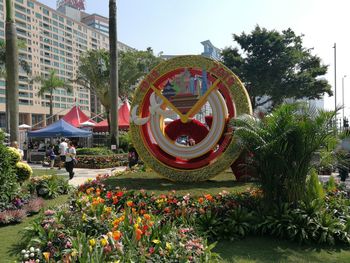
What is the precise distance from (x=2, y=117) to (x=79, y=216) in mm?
74492

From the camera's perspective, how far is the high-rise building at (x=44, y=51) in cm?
7875

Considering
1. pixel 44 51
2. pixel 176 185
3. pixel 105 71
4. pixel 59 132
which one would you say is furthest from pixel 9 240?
pixel 44 51

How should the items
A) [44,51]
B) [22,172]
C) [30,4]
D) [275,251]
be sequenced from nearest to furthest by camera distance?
[275,251]
[22,172]
[30,4]
[44,51]

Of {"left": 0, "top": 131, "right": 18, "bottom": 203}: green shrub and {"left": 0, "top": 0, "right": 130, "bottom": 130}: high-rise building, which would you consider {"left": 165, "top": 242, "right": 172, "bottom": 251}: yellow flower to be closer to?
{"left": 0, "top": 131, "right": 18, "bottom": 203}: green shrub

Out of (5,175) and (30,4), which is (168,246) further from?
(30,4)

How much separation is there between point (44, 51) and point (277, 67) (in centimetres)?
7091

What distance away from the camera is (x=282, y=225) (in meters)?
6.89

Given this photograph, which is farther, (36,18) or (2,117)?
(36,18)

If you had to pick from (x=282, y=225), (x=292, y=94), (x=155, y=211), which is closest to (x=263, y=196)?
(x=282, y=225)

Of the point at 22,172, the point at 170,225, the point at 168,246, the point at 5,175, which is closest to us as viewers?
the point at 168,246

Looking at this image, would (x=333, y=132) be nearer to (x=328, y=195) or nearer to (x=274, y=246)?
(x=328, y=195)

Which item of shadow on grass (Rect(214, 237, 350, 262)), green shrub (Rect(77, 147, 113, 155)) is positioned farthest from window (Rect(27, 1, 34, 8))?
shadow on grass (Rect(214, 237, 350, 262))

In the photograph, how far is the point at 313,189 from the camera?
24.2 feet

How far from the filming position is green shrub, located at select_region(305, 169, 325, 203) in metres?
7.32
